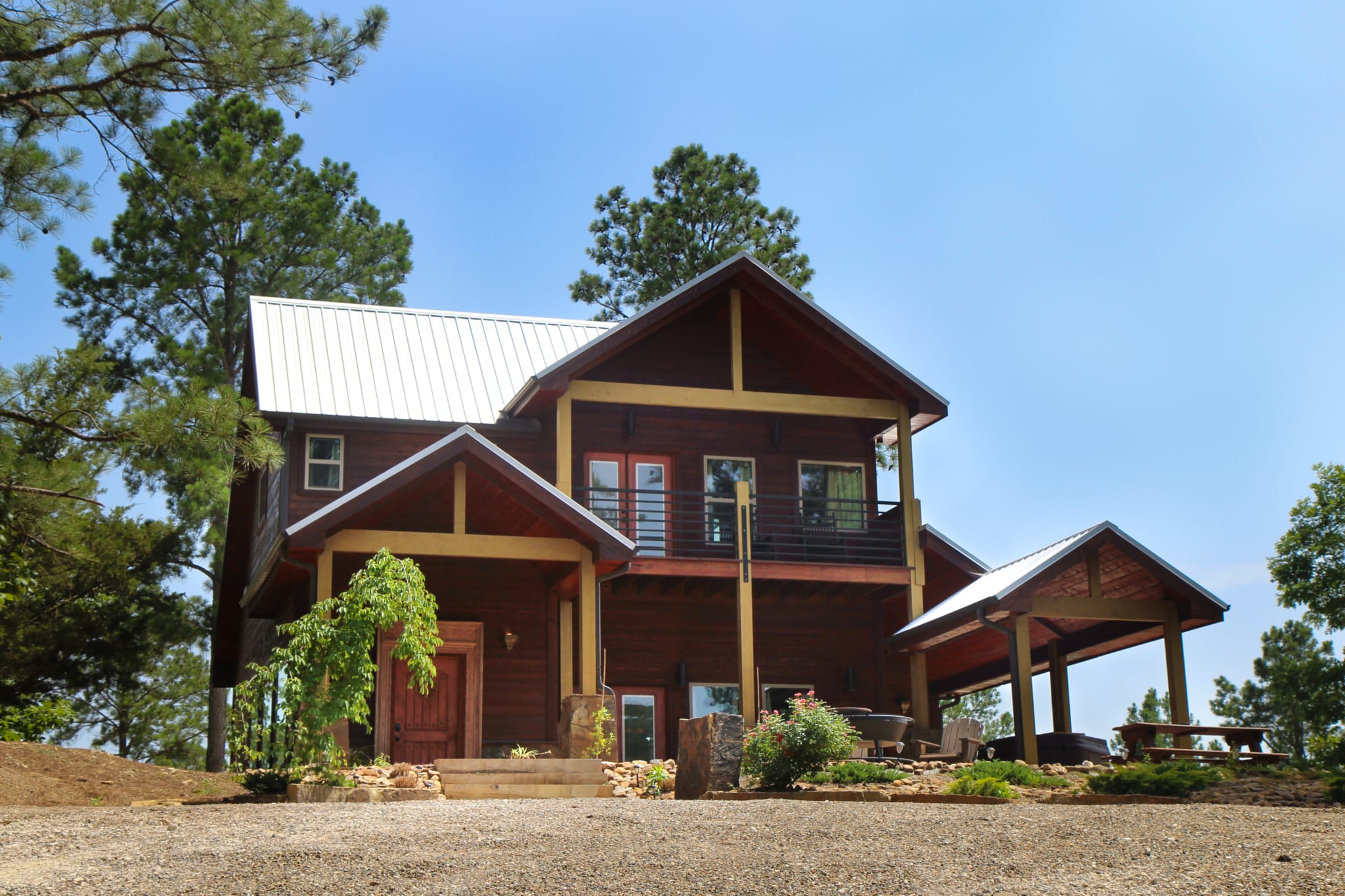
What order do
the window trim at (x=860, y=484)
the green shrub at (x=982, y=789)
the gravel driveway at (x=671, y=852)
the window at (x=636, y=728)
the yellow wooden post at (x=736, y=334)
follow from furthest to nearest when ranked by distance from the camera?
1. the window trim at (x=860, y=484)
2. the yellow wooden post at (x=736, y=334)
3. the window at (x=636, y=728)
4. the green shrub at (x=982, y=789)
5. the gravel driveway at (x=671, y=852)

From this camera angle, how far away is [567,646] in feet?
61.5

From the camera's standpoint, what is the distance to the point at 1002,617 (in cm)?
1931

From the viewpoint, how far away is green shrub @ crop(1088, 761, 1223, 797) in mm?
13336

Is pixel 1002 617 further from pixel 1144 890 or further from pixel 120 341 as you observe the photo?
pixel 120 341

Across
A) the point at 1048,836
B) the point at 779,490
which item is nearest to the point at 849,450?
the point at 779,490

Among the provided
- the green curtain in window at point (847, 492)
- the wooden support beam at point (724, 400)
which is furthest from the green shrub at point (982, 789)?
the green curtain in window at point (847, 492)

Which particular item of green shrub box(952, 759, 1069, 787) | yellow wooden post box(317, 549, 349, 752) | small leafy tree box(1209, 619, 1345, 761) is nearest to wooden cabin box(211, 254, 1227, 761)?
yellow wooden post box(317, 549, 349, 752)

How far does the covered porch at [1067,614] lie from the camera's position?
1897 centimetres

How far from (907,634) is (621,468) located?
519 centimetres

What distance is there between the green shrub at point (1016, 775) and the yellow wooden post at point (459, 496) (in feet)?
22.4

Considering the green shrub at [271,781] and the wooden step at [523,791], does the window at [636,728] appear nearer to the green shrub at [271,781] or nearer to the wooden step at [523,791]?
the wooden step at [523,791]

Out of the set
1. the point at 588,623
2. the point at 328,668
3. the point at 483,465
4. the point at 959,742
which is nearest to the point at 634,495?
the point at 588,623

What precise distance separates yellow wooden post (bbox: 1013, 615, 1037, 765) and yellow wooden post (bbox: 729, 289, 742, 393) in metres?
5.56

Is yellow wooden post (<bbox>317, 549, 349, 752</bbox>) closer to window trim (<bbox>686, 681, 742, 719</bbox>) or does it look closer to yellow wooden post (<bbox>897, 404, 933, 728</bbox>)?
window trim (<bbox>686, 681, 742, 719</bbox>)
